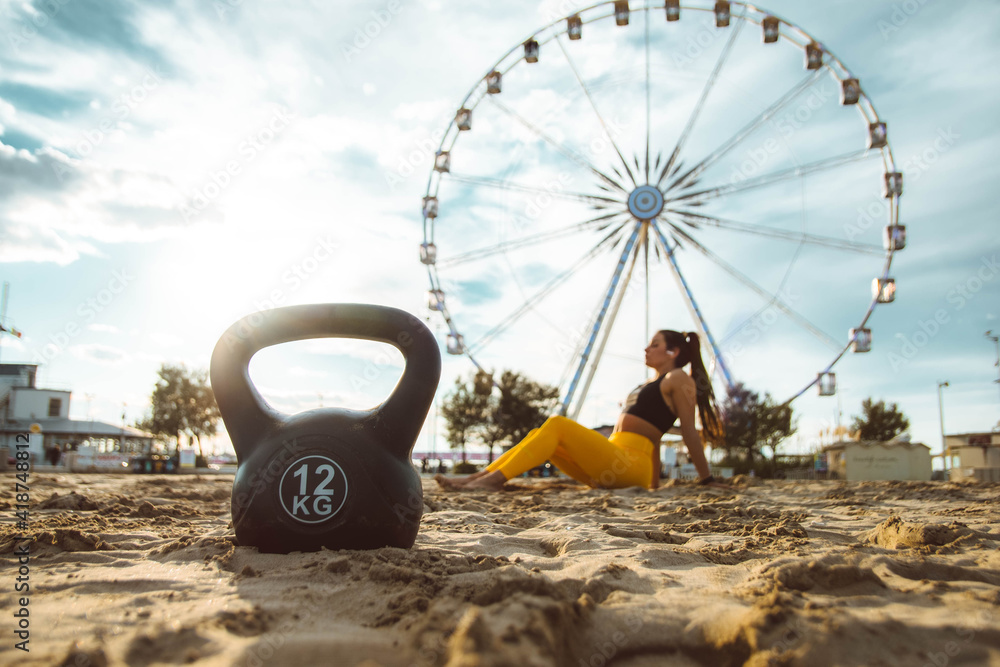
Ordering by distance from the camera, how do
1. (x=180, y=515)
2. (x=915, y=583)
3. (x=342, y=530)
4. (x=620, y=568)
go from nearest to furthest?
(x=915, y=583) < (x=620, y=568) < (x=342, y=530) < (x=180, y=515)

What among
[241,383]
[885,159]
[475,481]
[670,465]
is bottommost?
[670,465]

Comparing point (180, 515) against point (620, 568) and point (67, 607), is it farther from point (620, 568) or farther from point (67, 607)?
point (620, 568)

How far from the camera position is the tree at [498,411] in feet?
102

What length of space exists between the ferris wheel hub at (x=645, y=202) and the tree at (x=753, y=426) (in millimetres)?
13392

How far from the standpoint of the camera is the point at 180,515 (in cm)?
315

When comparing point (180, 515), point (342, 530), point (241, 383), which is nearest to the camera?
point (342, 530)

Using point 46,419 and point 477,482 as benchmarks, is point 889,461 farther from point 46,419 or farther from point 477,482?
point 46,419

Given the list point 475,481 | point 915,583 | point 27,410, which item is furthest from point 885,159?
point 27,410

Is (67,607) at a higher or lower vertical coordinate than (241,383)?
lower

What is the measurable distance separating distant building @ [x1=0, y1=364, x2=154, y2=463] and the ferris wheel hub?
1512 inches

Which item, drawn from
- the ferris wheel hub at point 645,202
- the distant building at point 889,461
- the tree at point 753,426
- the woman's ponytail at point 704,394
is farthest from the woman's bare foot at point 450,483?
the tree at point 753,426

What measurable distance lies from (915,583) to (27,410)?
175 ft

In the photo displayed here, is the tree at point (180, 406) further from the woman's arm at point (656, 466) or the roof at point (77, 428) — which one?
the woman's arm at point (656, 466)

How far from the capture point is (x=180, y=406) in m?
40.4
